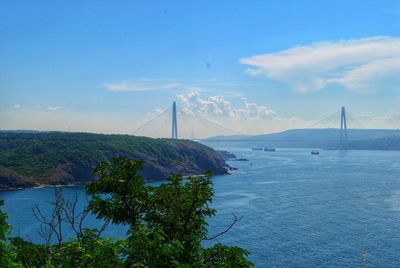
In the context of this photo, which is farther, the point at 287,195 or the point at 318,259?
the point at 287,195

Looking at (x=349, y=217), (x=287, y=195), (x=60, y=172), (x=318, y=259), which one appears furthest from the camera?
(x=60, y=172)

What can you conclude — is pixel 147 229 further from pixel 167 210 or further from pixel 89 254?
pixel 89 254

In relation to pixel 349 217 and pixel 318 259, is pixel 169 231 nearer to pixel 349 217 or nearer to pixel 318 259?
pixel 318 259

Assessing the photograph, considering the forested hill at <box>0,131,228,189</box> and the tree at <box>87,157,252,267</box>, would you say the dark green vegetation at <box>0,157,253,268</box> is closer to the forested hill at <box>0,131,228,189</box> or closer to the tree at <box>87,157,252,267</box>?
the tree at <box>87,157,252,267</box>

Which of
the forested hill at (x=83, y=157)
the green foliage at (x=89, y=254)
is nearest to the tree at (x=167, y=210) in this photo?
the green foliage at (x=89, y=254)

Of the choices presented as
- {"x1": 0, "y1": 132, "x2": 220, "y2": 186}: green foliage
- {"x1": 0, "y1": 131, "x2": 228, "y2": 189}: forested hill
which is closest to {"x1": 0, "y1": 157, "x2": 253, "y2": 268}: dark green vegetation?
{"x1": 0, "y1": 131, "x2": 228, "y2": 189}: forested hill

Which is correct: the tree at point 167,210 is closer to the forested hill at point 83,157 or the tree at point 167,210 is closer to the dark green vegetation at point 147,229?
the dark green vegetation at point 147,229

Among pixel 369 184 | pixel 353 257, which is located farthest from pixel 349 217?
pixel 369 184
